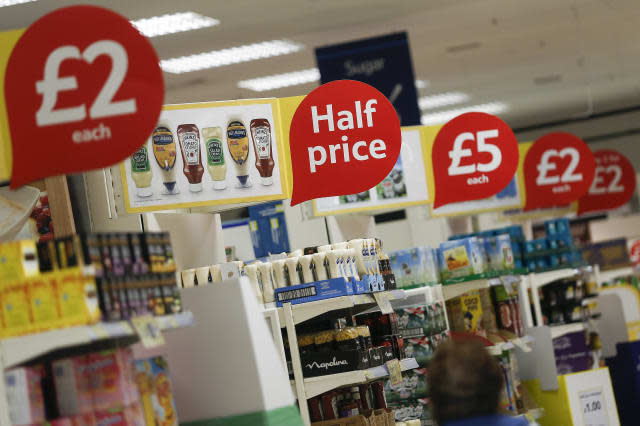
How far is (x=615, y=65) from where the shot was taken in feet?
54.5

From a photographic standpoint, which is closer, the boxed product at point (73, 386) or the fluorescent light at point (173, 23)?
the boxed product at point (73, 386)

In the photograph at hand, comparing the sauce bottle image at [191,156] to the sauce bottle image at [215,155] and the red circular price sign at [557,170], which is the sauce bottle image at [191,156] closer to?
the sauce bottle image at [215,155]

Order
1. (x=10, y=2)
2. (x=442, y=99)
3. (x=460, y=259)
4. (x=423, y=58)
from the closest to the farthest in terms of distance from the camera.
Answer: (x=460, y=259)
(x=10, y=2)
(x=423, y=58)
(x=442, y=99)

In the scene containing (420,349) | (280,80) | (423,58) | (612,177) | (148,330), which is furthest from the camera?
(280,80)

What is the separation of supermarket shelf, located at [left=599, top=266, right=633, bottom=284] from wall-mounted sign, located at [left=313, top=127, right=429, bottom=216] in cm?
657

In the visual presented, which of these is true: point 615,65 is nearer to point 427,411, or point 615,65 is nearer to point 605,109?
point 605,109

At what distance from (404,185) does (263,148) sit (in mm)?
2170

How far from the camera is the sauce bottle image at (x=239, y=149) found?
5.31 m

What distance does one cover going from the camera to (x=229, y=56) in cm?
1208

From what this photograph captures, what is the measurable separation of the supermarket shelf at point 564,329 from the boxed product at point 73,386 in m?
5.74

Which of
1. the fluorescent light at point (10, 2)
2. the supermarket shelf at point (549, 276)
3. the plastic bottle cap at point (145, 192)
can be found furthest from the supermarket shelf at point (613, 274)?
the plastic bottle cap at point (145, 192)

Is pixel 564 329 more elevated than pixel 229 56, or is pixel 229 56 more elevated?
pixel 229 56

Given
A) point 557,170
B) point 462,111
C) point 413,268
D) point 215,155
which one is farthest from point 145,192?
point 462,111

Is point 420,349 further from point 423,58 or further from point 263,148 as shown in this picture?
point 423,58
